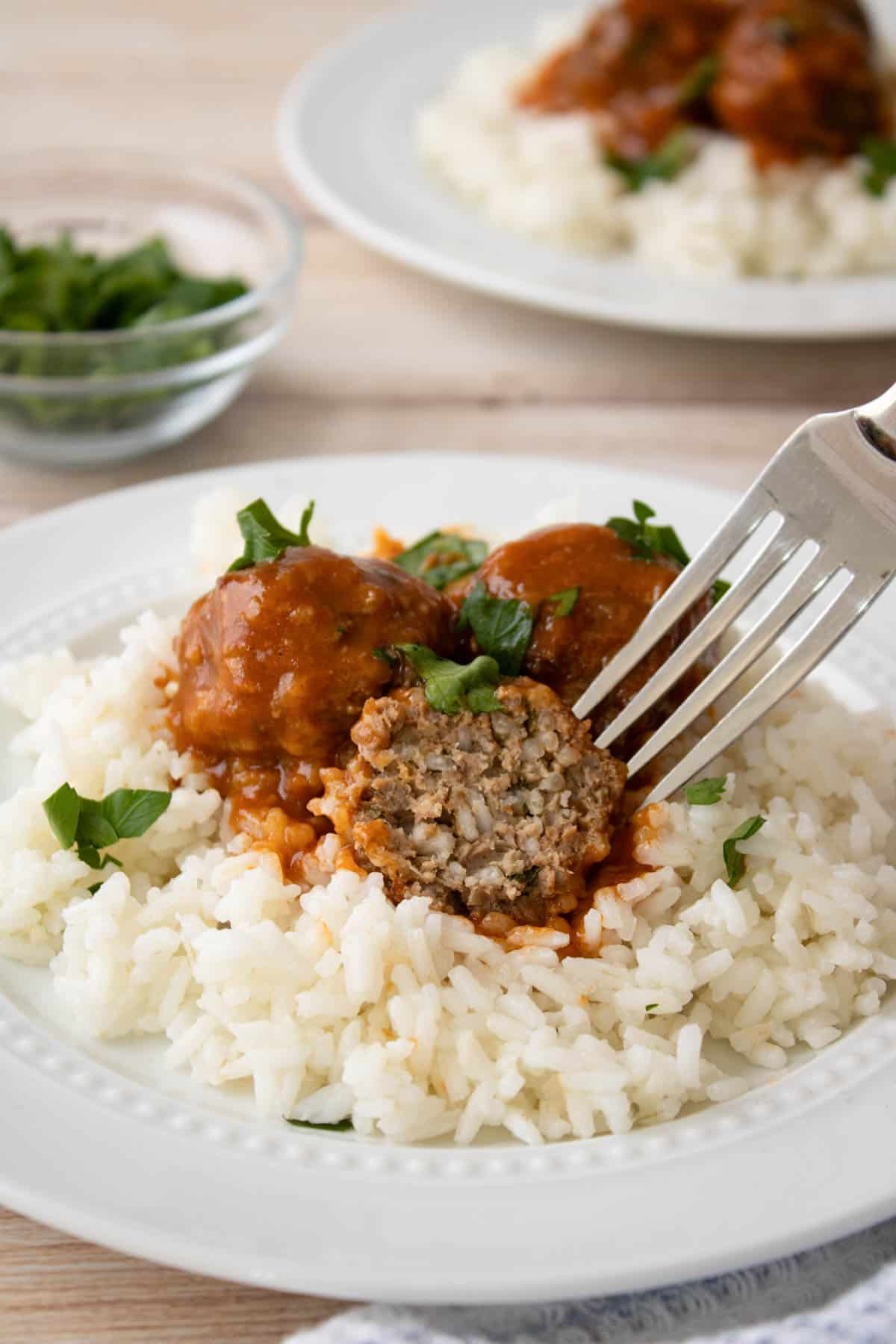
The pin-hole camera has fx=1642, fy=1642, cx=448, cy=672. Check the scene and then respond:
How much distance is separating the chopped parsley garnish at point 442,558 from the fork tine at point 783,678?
1138 mm

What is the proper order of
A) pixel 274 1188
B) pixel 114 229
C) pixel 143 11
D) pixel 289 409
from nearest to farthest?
pixel 274 1188 < pixel 289 409 < pixel 114 229 < pixel 143 11

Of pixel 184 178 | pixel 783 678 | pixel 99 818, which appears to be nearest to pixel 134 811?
pixel 99 818

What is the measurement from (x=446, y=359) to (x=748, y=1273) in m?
5.97

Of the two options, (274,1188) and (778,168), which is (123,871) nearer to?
(274,1188)

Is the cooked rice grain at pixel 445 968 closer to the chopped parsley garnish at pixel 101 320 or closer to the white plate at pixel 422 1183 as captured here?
the white plate at pixel 422 1183

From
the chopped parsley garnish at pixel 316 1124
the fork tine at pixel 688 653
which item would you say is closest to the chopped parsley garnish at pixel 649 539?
the fork tine at pixel 688 653

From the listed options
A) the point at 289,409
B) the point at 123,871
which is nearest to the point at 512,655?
the point at 123,871

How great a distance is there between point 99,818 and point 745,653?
194cm

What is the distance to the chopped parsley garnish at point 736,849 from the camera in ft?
15.3

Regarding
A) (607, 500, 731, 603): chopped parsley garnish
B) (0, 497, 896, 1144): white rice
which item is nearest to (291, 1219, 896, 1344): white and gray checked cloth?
(0, 497, 896, 1144): white rice

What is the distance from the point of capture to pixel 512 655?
4.85 m

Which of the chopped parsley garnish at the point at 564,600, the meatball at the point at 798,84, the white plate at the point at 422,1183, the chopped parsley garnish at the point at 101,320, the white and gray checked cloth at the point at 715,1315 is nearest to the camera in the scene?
the white and gray checked cloth at the point at 715,1315

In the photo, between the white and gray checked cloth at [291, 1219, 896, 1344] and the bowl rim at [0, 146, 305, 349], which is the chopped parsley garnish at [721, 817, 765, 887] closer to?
the white and gray checked cloth at [291, 1219, 896, 1344]

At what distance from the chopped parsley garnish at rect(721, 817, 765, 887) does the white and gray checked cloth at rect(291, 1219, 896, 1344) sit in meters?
1.03
